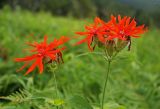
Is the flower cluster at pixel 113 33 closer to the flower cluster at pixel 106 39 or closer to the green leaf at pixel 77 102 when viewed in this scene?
the flower cluster at pixel 106 39

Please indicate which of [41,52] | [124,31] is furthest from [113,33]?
[41,52]

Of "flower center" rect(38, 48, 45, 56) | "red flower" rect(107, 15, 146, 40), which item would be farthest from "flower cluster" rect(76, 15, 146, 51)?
"flower center" rect(38, 48, 45, 56)

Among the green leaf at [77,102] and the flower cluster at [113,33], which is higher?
the flower cluster at [113,33]

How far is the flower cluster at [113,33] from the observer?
4.62 ft

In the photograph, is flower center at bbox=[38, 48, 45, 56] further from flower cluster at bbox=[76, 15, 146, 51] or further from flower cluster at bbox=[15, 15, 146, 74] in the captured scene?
flower cluster at bbox=[76, 15, 146, 51]

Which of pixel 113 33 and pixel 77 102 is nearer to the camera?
pixel 113 33

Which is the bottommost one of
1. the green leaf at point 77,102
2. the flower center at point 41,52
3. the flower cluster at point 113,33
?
the green leaf at point 77,102

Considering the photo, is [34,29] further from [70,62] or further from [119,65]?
[70,62]

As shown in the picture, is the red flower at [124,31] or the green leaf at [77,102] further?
the green leaf at [77,102]

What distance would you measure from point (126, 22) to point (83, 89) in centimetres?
140

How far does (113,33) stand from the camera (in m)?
1.40

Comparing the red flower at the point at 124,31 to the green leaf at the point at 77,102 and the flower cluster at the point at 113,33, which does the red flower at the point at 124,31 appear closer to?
the flower cluster at the point at 113,33

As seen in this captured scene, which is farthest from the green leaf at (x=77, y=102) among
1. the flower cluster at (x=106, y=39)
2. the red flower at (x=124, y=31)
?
the red flower at (x=124, y=31)

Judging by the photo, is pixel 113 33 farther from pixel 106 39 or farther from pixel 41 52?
pixel 41 52
